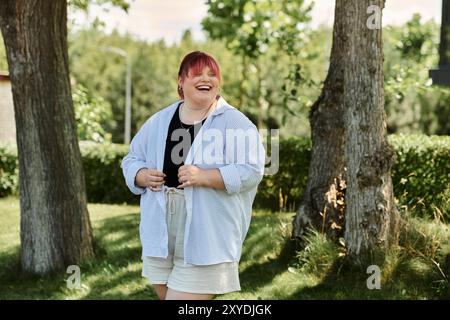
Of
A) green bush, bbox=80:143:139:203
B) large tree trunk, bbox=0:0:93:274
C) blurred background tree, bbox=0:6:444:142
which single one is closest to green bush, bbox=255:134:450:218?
green bush, bbox=80:143:139:203

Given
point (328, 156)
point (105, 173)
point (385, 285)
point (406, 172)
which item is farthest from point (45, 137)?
point (105, 173)

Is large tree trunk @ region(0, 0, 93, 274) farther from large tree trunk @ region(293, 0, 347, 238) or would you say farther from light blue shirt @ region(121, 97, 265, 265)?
light blue shirt @ region(121, 97, 265, 265)

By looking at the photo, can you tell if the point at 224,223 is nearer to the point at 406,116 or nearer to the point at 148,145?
the point at 148,145

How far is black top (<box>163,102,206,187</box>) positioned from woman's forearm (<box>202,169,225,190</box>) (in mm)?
178

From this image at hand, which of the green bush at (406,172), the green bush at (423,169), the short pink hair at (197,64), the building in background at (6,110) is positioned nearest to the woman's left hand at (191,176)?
the short pink hair at (197,64)

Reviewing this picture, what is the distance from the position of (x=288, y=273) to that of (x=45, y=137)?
115 inches

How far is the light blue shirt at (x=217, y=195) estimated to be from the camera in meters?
3.40

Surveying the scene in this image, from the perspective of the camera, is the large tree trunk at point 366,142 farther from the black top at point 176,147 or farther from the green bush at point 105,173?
the green bush at point 105,173

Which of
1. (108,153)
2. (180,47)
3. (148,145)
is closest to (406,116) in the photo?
(180,47)

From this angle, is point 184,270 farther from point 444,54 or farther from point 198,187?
point 444,54

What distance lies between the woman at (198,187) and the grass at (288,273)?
335 centimetres

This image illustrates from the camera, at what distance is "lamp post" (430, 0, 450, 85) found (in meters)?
10.8
